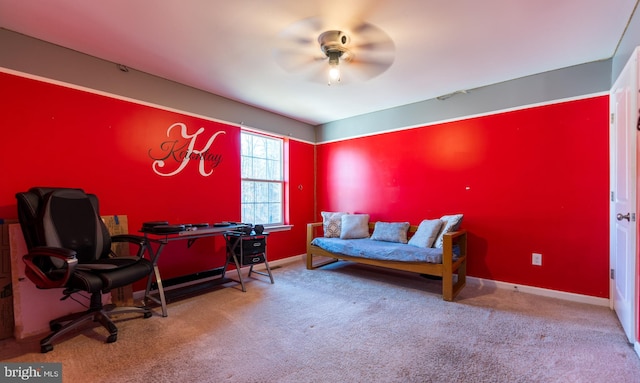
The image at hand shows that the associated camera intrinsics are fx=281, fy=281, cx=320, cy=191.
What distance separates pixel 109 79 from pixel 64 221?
4.92ft

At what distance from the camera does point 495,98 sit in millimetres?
3402

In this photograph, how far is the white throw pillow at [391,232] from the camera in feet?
12.7

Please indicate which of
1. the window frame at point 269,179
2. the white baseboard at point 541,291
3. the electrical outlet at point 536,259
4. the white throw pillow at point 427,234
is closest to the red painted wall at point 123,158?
the window frame at point 269,179

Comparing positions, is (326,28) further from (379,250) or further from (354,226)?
(354,226)

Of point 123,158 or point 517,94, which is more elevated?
point 517,94

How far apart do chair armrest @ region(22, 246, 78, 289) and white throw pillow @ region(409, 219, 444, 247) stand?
10.9ft

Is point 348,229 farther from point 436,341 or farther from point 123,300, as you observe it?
point 123,300

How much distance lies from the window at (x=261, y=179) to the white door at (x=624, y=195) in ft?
13.1

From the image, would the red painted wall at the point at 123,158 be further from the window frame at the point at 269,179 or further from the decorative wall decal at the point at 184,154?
the window frame at the point at 269,179

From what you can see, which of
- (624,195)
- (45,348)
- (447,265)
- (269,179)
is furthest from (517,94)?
(45,348)

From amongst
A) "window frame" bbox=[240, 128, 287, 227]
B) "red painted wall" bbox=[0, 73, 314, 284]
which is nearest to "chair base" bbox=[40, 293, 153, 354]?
"red painted wall" bbox=[0, 73, 314, 284]

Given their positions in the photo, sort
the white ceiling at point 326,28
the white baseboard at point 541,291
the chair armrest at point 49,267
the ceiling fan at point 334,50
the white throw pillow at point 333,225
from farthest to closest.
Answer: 1. the white throw pillow at point 333,225
2. the white baseboard at point 541,291
3. the ceiling fan at point 334,50
4. the white ceiling at point 326,28
5. the chair armrest at point 49,267

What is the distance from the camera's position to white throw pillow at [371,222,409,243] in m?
3.89

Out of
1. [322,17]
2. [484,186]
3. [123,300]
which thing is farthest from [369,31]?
[123,300]
